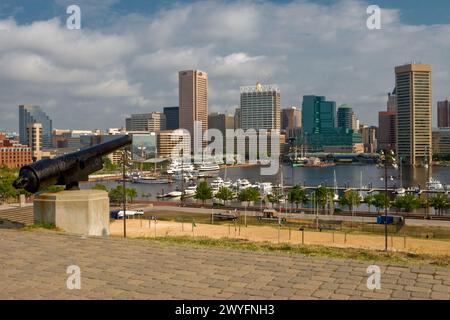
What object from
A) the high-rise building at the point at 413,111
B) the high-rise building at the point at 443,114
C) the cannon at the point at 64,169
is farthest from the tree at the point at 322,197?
the high-rise building at the point at 443,114

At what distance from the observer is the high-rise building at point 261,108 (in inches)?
6570

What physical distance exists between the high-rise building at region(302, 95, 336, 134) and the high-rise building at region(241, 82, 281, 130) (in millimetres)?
28360

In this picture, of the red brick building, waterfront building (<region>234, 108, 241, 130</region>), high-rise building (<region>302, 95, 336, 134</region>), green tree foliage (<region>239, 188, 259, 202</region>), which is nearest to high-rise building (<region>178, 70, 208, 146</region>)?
waterfront building (<region>234, 108, 241, 130</region>)

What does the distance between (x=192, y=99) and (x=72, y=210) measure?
17090cm

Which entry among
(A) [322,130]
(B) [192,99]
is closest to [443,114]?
(A) [322,130]

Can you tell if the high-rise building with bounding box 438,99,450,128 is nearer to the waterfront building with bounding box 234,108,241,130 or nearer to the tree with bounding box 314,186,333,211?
the waterfront building with bounding box 234,108,241,130

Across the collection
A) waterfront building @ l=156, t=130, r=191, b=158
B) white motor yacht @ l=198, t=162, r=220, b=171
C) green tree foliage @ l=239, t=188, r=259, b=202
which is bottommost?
green tree foliage @ l=239, t=188, r=259, b=202

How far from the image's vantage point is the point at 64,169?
1179 cm

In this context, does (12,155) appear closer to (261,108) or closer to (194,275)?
(194,275)

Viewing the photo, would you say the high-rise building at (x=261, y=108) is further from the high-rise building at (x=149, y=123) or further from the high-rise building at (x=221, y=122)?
the high-rise building at (x=149, y=123)

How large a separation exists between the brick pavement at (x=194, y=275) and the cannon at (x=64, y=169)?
3.61 metres

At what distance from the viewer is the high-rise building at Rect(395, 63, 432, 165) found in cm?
12362
